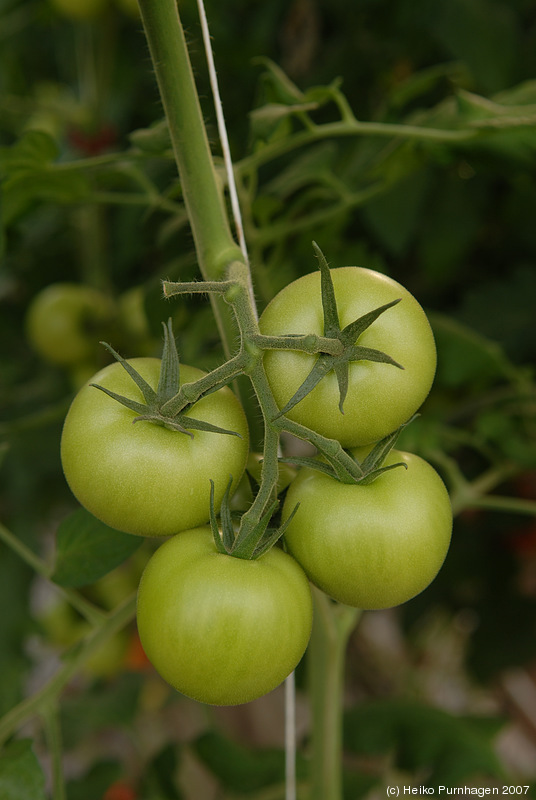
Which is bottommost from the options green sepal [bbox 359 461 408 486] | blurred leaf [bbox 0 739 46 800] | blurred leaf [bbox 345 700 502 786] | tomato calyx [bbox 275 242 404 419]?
blurred leaf [bbox 345 700 502 786]

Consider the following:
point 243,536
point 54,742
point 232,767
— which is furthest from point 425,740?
point 243,536

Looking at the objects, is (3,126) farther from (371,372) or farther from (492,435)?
(371,372)

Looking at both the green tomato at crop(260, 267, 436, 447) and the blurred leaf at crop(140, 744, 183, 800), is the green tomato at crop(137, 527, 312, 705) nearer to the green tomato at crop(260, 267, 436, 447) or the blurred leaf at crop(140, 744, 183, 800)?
the green tomato at crop(260, 267, 436, 447)

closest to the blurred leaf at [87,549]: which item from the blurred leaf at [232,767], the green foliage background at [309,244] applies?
the green foliage background at [309,244]

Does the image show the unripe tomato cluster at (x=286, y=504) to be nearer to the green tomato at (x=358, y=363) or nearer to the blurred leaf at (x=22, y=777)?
the green tomato at (x=358, y=363)

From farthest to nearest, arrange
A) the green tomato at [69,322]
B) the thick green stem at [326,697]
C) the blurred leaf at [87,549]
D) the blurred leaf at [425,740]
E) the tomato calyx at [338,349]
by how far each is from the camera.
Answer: the green tomato at [69,322], the blurred leaf at [425,740], the thick green stem at [326,697], the blurred leaf at [87,549], the tomato calyx at [338,349]

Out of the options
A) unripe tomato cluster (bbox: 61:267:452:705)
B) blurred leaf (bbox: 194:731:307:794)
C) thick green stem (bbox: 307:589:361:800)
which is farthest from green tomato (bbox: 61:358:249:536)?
blurred leaf (bbox: 194:731:307:794)

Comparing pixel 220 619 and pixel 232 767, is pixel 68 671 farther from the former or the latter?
pixel 232 767
